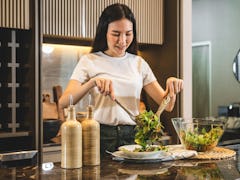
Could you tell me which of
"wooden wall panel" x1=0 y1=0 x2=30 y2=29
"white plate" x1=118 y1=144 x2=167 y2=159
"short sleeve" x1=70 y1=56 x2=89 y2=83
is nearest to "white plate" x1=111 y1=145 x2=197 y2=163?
"white plate" x1=118 y1=144 x2=167 y2=159

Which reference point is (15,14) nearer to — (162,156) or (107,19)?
(107,19)

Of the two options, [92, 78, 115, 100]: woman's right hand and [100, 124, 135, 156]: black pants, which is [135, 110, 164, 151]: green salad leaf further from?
[100, 124, 135, 156]: black pants

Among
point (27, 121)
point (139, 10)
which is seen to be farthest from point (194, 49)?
point (27, 121)

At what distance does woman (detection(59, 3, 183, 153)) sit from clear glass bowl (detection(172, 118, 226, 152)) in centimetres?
Result: 23

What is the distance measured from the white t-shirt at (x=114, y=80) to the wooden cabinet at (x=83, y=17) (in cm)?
82

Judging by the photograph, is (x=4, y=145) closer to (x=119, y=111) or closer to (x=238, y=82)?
(x=119, y=111)

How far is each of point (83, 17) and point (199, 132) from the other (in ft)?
4.94

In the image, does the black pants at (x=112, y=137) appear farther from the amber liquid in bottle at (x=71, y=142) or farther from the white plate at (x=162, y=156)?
the amber liquid in bottle at (x=71, y=142)

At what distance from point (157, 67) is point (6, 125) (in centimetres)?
143

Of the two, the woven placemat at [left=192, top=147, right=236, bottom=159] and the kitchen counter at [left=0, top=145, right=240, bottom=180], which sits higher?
the woven placemat at [left=192, top=147, right=236, bottom=159]

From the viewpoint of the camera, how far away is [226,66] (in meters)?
4.07

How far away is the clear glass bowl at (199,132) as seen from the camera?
1566 millimetres

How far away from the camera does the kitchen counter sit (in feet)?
3.83

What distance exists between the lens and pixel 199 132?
1.57m
